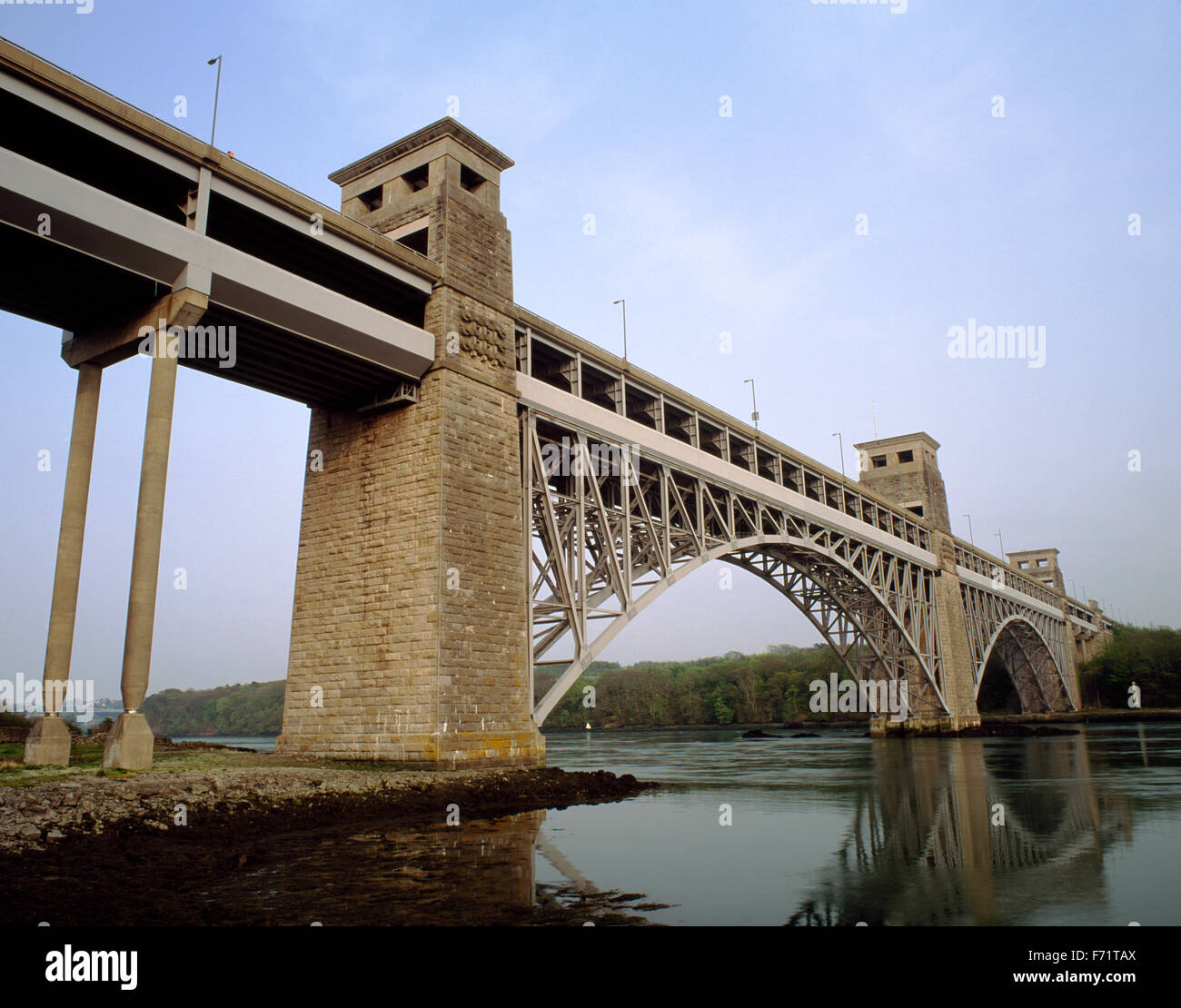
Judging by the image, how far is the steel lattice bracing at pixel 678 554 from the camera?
2097 cm

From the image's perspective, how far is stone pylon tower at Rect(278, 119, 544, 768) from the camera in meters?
16.4

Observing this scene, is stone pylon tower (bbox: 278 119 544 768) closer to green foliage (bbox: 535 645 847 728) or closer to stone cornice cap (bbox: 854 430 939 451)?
stone cornice cap (bbox: 854 430 939 451)

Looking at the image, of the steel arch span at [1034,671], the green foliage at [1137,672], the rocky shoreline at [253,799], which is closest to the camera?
the rocky shoreline at [253,799]

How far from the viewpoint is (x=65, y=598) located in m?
12.8

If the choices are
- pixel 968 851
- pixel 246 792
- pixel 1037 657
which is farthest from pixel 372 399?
pixel 1037 657

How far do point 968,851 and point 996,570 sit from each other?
190 ft

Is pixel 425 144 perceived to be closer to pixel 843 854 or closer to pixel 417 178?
pixel 417 178

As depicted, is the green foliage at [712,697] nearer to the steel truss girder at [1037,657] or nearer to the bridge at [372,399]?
the steel truss girder at [1037,657]

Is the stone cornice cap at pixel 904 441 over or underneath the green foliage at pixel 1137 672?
over

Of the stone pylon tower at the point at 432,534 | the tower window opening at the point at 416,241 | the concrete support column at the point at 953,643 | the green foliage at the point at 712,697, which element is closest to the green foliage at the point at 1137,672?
the green foliage at the point at 712,697

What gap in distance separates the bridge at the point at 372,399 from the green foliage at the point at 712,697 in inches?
3021

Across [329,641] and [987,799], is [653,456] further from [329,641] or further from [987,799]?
[987,799]

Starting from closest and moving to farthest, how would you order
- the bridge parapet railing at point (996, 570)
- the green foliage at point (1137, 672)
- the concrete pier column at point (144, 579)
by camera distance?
the concrete pier column at point (144, 579)
the bridge parapet railing at point (996, 570)
the green foliage at point (1137, 672)

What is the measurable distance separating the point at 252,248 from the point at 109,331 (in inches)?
139
